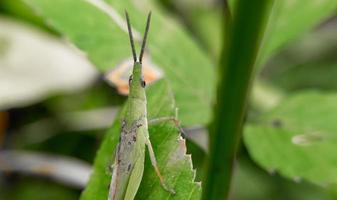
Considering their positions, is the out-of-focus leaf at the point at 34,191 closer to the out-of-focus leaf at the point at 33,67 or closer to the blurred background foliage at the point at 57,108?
the blurred background foliage at the point at 57,108

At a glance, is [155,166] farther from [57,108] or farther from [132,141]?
[57,108]

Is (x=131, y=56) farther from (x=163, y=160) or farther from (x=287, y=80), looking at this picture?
(x=287, y=80)

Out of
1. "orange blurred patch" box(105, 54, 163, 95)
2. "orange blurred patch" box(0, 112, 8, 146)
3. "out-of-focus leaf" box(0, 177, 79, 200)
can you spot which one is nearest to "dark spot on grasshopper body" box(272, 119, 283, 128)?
"orange blurred patch" box(105, 54, 163, 95)

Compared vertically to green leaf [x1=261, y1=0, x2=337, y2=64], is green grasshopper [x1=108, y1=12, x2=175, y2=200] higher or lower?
lower

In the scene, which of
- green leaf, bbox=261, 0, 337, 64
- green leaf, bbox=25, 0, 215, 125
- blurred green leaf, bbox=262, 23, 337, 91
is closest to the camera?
green leaf, bbox=25, 0, 215, 125

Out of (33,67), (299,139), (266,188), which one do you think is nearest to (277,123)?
(299,139)

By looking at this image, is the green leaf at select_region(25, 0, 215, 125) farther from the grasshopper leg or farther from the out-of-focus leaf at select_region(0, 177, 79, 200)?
the out-of-focus leaf at select_region(0, 177, 79, 200)

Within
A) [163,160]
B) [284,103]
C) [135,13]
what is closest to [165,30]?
[135,13]
